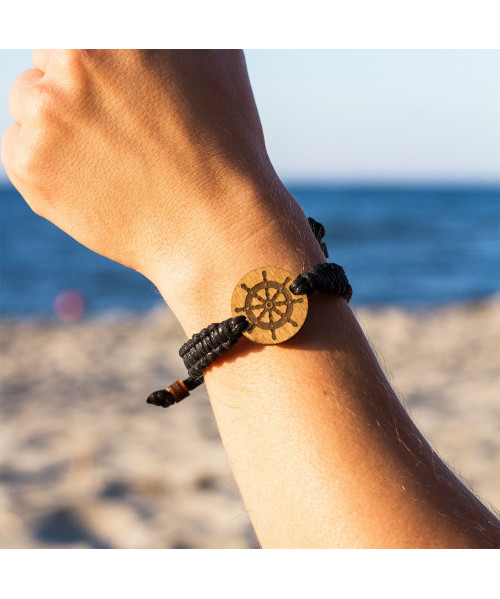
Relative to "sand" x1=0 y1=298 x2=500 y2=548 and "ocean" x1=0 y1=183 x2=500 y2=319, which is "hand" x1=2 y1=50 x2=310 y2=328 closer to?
"sand" x1=0 y1=298 x2=500 y2=548

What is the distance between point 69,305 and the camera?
11.2m

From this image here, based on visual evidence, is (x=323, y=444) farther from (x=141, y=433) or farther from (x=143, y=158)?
(x=141, y=433)

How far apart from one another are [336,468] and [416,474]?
0.13 m

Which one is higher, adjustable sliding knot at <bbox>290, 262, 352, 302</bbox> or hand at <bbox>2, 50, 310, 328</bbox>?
hand at <bbox>2, 50, 310, 328</bbox>

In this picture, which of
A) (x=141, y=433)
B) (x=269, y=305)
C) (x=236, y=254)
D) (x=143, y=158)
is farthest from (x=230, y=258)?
(x=141, y=433)

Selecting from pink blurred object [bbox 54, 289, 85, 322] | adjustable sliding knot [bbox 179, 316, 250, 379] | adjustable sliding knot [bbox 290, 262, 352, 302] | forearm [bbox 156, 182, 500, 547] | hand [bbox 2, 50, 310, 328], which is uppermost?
pink blurred object [bbox 54, 289, 85, 322]

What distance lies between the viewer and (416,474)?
3.22 ft

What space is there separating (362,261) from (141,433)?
13.4m

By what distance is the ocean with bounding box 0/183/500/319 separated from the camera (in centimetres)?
1195

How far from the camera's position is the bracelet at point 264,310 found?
1.12 metres

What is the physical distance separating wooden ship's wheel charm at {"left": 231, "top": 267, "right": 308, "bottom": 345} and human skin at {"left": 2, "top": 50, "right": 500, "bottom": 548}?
20 mm

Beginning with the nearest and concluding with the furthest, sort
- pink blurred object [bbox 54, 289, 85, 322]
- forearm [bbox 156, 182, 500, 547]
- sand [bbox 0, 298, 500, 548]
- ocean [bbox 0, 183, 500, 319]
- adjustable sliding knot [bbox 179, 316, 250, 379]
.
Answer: forearm [bbox 156, 182, 500, 547]
adjustable sliding knot [bbox 179, 316, 250, 379]
sand [bbox 0, 298, 500, 548]
pink blurred object [bbox 54, 289, 85, 322]
ocean [bbox 0, 183, 500, 319]

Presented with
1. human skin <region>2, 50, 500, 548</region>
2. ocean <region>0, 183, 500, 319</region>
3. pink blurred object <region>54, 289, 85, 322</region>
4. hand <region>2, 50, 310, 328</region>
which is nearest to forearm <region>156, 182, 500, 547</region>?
human skin <region>2, 50, 500, 548</region>
